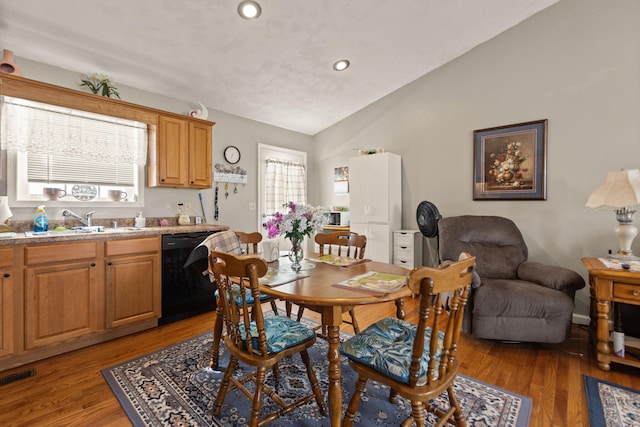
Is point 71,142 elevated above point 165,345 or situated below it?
above

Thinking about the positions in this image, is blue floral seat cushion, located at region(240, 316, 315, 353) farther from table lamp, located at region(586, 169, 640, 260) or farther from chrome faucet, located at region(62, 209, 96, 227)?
table lamp, located at region(586, 169, 640, 260)

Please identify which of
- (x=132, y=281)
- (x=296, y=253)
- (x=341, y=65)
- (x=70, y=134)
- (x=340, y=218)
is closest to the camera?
(x=296, y=253)

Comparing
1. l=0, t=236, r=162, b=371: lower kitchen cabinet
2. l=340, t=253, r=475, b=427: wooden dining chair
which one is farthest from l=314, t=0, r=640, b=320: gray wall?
l=0, t=236, r=162, b=371: lower kitchen cabinet

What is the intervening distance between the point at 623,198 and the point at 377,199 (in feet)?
7.93

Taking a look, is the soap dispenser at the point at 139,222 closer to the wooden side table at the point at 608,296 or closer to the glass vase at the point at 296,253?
the glass vase at the point at 296,253

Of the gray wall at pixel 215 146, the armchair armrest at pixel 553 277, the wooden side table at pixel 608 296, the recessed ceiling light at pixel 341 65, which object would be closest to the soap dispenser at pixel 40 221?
the gray wall at pixel 215 146

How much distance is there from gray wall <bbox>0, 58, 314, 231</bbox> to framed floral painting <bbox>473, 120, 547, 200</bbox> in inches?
114

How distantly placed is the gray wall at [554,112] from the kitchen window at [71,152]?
360 centimetres

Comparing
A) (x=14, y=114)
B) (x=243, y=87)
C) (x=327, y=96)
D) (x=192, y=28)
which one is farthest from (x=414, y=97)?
(x=14, y=114)

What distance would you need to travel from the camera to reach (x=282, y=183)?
4930mm

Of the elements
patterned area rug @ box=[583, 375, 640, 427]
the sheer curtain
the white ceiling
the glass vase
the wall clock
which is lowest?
patterned area rug @ box=[583, 375, 640, 427]

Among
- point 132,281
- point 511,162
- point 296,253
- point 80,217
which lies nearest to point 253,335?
point 296,253

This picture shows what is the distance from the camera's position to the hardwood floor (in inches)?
66.2

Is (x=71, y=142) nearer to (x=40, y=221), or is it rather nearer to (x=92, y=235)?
(x=40, y=221)
